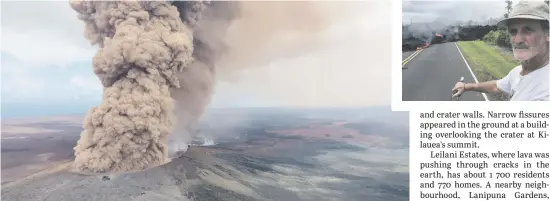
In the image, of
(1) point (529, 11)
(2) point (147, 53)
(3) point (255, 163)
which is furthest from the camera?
(3) point (255, 163)

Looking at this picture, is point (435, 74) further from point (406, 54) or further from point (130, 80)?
point (130, 80)

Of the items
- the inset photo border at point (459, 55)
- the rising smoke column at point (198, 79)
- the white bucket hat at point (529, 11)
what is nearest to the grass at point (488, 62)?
the inset photo border at point (459, 55)

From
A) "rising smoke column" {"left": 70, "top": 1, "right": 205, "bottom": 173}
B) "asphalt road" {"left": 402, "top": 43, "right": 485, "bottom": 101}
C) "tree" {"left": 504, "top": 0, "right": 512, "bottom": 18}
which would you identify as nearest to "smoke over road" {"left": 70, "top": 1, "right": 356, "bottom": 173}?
"rising smoke column" {"left": 70, "top": 1, "right": 205, "bottom": 173}

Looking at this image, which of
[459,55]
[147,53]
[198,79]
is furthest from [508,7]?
[147,53]

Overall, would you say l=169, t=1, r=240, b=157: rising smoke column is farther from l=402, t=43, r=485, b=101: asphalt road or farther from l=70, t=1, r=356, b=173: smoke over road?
l=402, t=43, r=485, b=101: asphalt road

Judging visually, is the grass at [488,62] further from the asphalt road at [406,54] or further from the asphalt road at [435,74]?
the asphalt road at [406,54]

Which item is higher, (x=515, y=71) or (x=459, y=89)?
(x=515, y=71)
